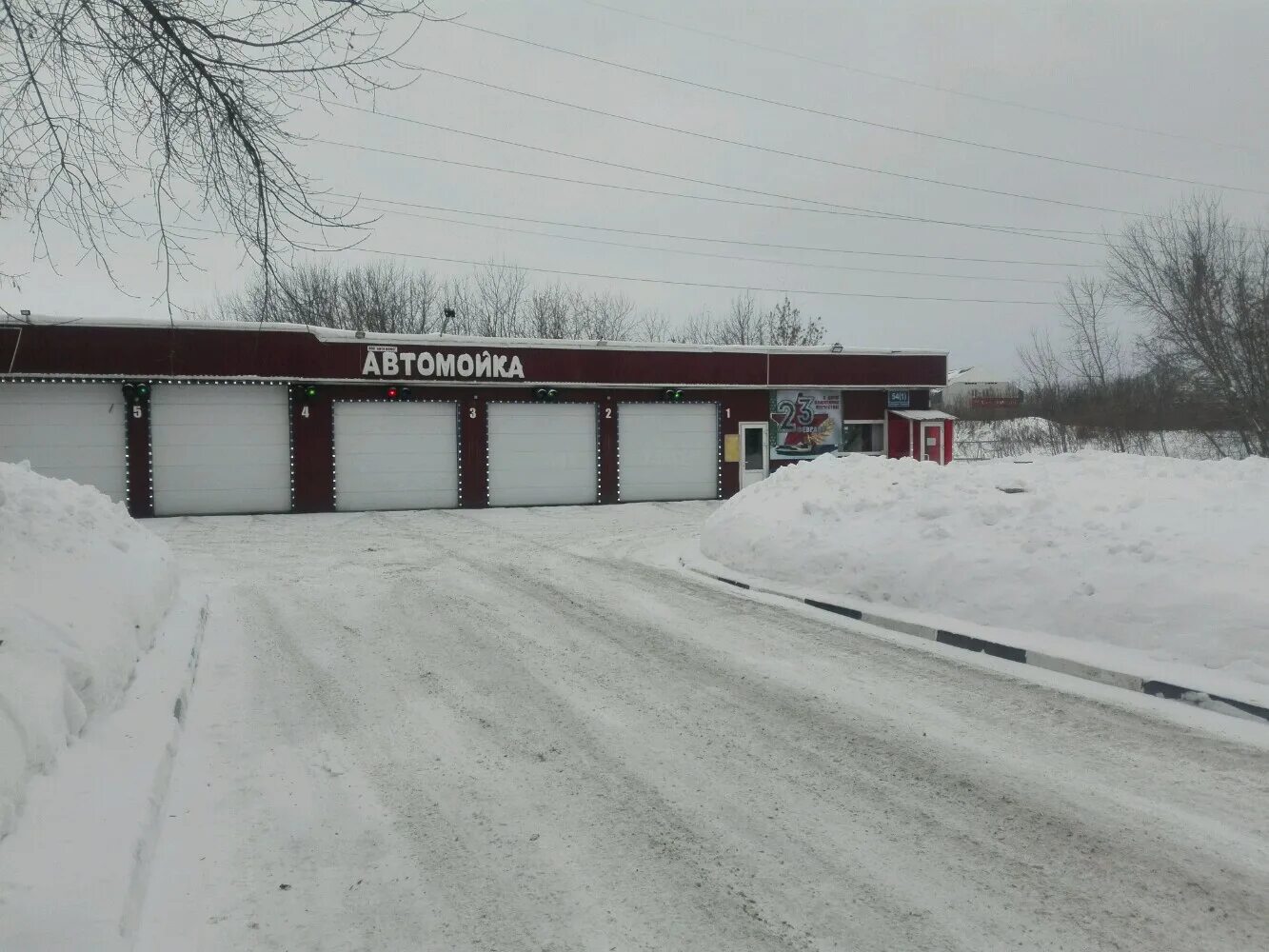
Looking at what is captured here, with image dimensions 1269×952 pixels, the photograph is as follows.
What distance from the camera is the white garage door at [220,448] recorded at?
20688 millimetres

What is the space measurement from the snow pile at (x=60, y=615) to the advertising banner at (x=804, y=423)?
1999 cm

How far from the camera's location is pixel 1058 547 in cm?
813

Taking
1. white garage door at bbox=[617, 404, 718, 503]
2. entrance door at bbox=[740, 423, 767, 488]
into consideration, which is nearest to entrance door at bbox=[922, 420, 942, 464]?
entrance door at bbox=[740, 423, 767, 488]

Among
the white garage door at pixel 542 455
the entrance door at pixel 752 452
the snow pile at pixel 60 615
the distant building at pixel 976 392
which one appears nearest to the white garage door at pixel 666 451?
the entrance door at pixel 752 452

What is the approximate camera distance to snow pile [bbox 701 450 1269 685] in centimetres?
671

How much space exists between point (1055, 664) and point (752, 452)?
1964 cm

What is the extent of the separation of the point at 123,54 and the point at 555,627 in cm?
602

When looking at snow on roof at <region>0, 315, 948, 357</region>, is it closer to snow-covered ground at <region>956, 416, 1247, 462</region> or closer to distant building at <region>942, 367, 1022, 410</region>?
snow-covered ground at <region>956, 416, 1247, 462</region>

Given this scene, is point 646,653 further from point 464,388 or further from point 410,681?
point 464,388

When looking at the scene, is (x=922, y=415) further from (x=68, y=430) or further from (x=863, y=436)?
(x=68, y=430)

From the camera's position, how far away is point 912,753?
197 inches

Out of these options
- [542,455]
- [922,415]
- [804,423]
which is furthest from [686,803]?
[922,415]

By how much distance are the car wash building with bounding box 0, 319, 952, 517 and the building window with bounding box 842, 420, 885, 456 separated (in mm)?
46

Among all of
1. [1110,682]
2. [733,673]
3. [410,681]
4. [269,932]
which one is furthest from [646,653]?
[269,932]
